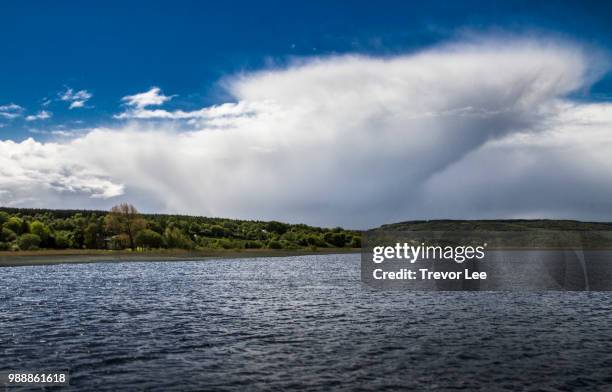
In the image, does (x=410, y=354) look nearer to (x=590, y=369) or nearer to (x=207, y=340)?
(x=590, y=369)

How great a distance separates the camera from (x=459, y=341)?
44.7 meters

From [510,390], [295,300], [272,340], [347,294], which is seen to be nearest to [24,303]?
[295,300]

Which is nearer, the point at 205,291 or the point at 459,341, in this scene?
the point at 459,341

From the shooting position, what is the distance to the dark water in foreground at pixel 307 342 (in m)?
31.9

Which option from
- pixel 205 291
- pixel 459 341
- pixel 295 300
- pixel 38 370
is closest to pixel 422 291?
pixel 295 300

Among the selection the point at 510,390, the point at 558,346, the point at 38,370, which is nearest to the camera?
the point at 510,390

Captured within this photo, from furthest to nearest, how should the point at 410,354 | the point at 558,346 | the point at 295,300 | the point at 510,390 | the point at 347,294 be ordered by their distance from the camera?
the point at 347,294, the point at 295,300, the point at 558,346, the point at 410,354, the point at 510,390

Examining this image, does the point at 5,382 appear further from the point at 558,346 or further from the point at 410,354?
the point at 558,346

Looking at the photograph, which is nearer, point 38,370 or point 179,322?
point 38,370

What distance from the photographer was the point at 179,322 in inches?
2110

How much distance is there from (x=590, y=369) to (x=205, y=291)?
6437cm

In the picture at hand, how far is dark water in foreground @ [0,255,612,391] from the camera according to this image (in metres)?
31.9

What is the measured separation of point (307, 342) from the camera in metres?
43.2

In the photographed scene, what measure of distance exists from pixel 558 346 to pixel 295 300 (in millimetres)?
39289
